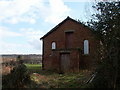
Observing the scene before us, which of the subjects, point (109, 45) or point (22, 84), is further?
point (22, 84)

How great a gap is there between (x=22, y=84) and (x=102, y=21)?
6.11m

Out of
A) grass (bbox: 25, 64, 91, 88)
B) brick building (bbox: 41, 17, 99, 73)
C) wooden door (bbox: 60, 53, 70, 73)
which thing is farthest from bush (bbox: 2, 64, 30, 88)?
wooden door (bbox: 60, 53, 70, 73)

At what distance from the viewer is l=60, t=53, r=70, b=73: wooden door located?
2815cm

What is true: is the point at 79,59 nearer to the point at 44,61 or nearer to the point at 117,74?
the point at 44,61

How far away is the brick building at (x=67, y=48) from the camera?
27.9m

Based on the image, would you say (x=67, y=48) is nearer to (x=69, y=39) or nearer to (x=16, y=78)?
(x=69, y=39)

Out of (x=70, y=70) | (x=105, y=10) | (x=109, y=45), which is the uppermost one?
(x=105, y=10)

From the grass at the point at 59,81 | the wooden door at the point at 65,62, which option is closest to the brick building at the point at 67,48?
the wooden door at the point at 65,62

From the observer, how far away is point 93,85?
12.8 m

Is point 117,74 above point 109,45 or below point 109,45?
below

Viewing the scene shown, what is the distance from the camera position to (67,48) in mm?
28969

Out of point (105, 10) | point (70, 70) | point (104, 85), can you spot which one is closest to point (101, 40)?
point (105, 10)

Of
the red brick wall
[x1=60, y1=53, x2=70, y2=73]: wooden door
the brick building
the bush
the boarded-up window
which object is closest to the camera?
the bush

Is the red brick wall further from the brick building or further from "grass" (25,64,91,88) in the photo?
"grass" (25,64,91,88)
